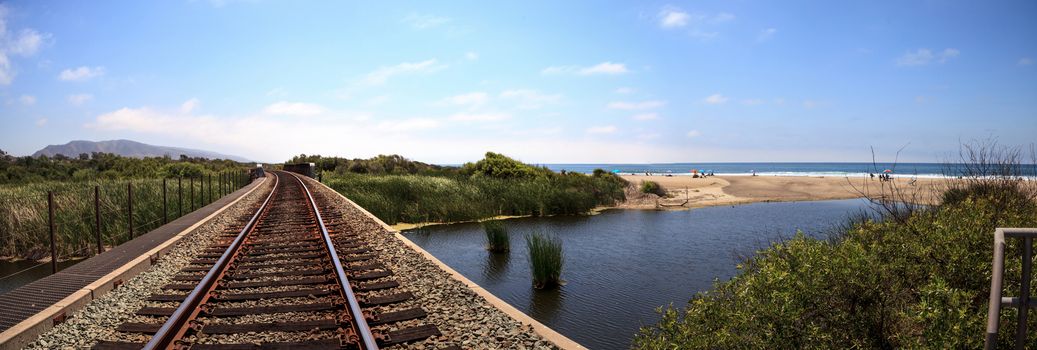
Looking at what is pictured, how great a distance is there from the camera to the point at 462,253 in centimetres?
1372

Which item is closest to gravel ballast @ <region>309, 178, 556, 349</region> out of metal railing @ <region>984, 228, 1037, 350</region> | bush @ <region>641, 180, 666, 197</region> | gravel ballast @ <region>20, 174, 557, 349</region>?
gravel ballast @ <region>20, 174, 557, 349</region>

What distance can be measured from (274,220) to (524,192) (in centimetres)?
1240

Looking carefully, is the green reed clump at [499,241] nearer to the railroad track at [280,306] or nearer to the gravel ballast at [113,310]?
the railroad track at [280,306]

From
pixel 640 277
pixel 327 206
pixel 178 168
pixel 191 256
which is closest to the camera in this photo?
pixel 191 256

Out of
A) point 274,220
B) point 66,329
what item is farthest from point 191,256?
point 274,220

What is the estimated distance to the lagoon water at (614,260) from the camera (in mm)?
8414

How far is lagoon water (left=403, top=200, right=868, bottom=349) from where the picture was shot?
8.41m

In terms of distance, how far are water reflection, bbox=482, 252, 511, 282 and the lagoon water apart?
21mm

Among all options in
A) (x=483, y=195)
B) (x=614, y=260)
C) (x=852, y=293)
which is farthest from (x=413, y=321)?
(x=483, y=195)

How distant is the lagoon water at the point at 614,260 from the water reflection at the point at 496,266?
0.02 meters

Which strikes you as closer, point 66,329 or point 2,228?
point 66,329

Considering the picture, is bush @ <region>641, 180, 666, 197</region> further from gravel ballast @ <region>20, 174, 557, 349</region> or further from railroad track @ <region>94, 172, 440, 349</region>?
gravel ballast @ <region>20, 174, 557, 349</region>

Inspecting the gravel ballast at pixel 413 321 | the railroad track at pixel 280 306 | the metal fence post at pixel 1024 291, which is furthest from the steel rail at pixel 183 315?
the metal fence post at pixel 1024 291

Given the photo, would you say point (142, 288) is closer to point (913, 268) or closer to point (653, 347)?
point (653, 347)
